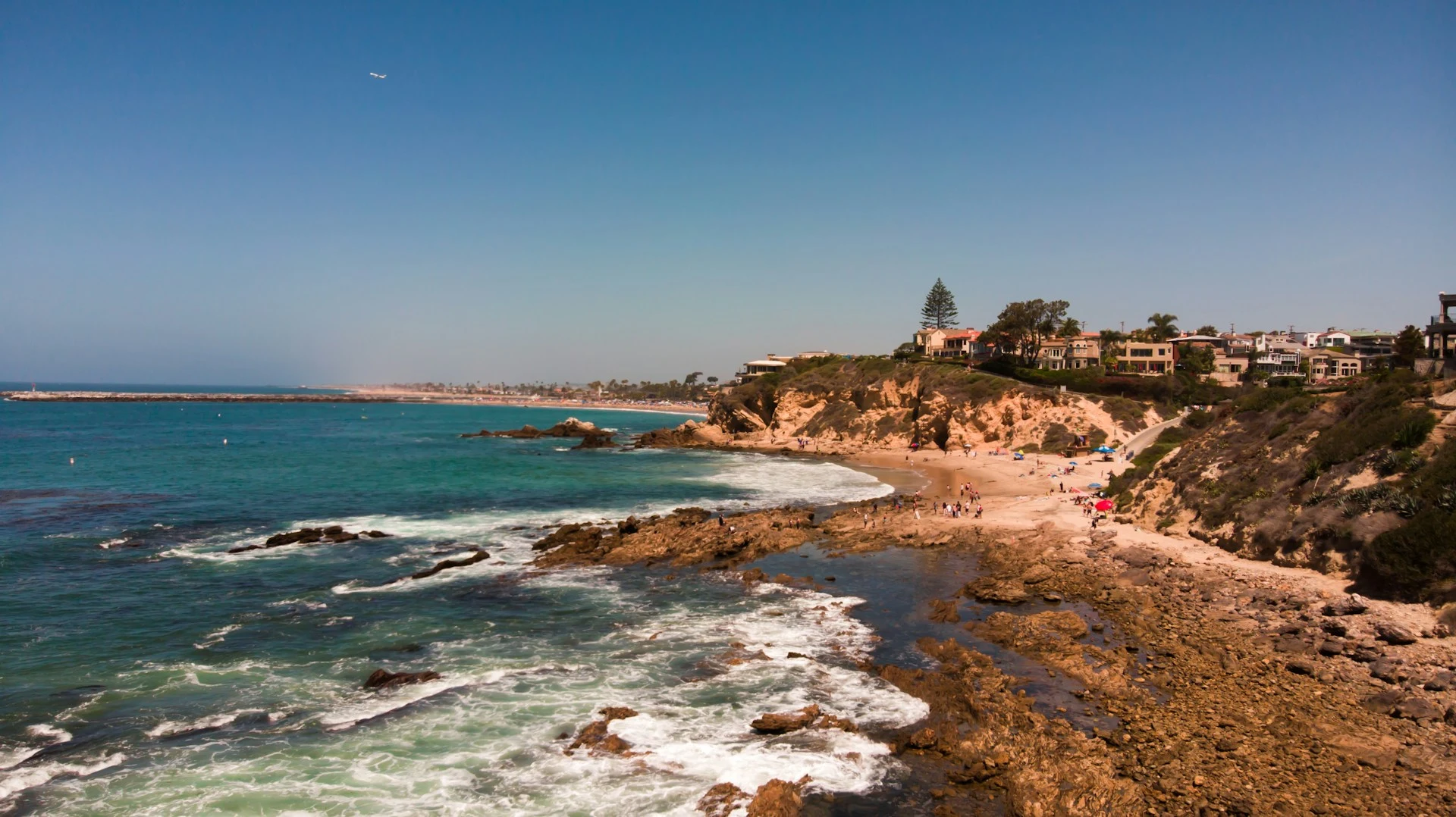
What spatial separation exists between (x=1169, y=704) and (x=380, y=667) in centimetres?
1750

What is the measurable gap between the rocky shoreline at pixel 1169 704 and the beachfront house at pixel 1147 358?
2473 inches

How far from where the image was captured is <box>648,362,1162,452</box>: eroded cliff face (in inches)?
2331

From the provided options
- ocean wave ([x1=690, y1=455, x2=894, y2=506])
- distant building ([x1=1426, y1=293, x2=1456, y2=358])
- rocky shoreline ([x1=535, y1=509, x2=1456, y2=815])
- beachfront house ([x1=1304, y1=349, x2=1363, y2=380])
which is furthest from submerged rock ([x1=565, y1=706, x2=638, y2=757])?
beachfront house ([x1=1304, y1=349, x2=1363, y2=380])

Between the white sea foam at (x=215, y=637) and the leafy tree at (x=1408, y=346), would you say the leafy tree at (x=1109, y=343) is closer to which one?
the leafy tree at (x=1408, y=346)

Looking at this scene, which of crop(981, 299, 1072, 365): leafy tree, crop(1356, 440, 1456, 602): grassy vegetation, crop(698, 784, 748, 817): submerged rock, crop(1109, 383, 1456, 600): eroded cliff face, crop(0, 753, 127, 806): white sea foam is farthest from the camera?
crop(981, 299, 1072, 365): leafy tree

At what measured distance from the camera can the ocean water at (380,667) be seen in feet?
40.5

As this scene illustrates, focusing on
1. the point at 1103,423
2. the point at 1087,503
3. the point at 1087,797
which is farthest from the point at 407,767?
the point at 1103,423

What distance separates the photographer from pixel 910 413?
228ft

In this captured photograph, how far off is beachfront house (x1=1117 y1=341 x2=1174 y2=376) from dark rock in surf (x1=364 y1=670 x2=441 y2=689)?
7848 cm

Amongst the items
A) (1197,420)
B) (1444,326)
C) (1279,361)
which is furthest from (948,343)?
(1444,326)

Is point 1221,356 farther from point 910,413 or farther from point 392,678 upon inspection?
point 392,678

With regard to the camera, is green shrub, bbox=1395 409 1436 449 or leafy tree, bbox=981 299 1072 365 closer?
green shrub, bbox=1395 409 1436 449

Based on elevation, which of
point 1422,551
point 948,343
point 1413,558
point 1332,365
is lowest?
point 1413,558

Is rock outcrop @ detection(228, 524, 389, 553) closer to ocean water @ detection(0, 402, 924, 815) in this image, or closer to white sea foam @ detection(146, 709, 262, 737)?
ocean water @ detection(0, 402, 924, 815)
